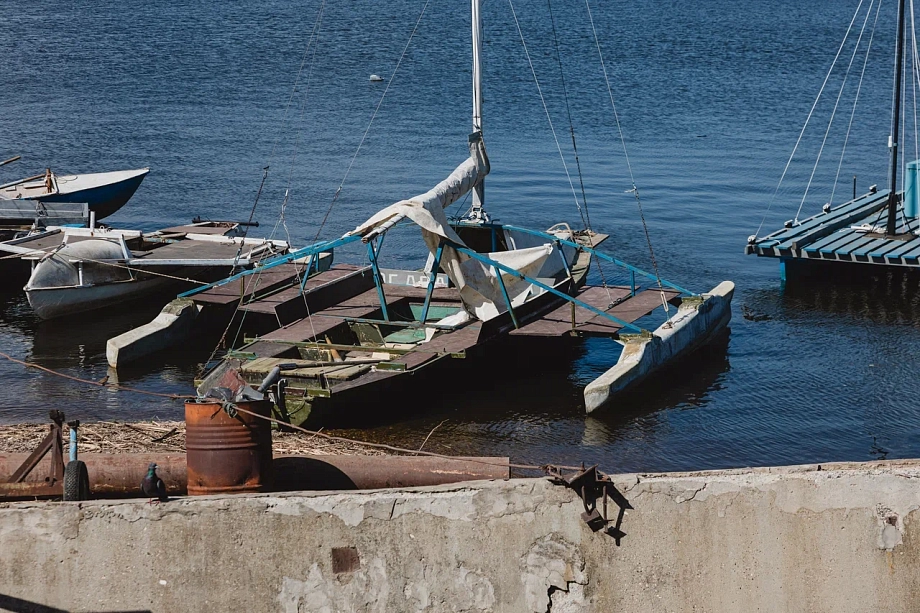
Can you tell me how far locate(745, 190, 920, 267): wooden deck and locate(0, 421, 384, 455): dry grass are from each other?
41.0 feet

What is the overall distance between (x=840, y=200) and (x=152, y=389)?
21479 mm

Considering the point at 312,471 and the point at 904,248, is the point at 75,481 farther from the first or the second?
the point at 904,248

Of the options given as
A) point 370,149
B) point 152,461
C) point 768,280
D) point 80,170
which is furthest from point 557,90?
point 152,461

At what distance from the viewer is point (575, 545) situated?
27.6ft

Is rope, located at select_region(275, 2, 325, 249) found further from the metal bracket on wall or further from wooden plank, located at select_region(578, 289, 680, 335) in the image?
the metal bracket on wall

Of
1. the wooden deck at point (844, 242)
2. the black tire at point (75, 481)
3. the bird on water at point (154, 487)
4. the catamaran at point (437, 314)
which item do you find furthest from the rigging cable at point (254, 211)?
the wooden deck at point (844, 242)

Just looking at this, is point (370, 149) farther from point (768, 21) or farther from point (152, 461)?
point (768, 21)

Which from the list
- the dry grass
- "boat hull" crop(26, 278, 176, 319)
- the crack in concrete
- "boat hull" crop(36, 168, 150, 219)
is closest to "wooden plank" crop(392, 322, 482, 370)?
the dry grass

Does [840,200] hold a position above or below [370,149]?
below

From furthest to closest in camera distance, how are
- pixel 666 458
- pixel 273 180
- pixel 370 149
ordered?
pixel 370 149 → pixel 273 180 → pixel 666 458

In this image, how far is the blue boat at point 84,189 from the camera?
26.9m

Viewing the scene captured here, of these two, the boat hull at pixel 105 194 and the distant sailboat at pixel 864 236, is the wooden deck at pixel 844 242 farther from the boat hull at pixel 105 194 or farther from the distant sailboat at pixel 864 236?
the boat hull at pixel 105 194

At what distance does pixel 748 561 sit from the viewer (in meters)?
8.38

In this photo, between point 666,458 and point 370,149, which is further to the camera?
point 370,149
